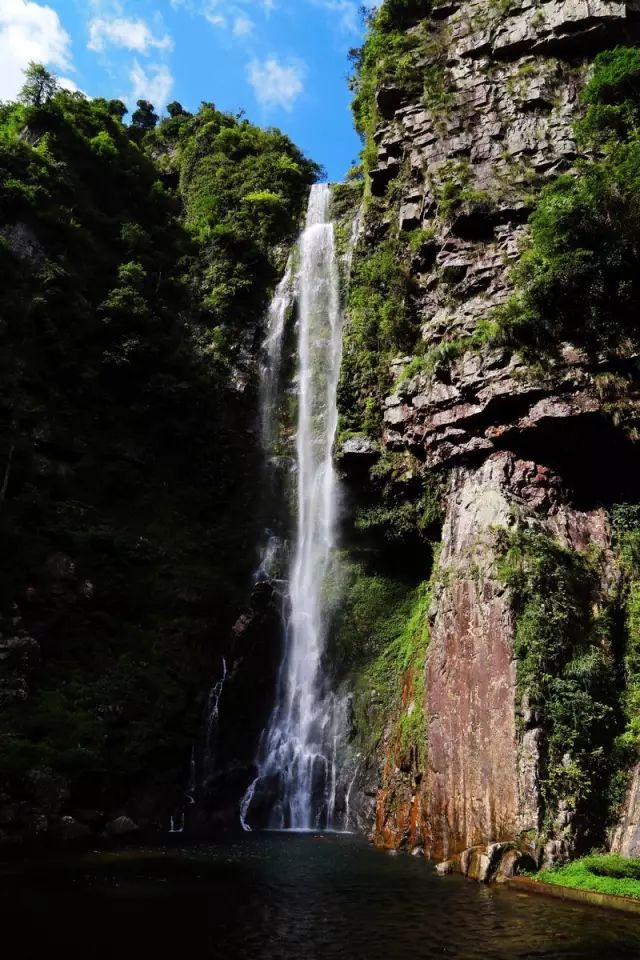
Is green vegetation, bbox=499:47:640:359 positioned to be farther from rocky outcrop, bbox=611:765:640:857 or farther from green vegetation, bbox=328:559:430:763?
rocky outcrop, bbox=611:765:640:857

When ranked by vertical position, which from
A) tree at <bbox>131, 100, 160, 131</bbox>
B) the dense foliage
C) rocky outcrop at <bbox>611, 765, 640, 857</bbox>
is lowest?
rocky outcrop at <bbox>611, 765, 640, 857</bbox>

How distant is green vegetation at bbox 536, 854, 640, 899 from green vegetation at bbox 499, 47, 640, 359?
12.2 meters

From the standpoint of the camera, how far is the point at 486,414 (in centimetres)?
1920

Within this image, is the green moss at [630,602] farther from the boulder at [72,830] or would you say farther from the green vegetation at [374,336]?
the boulder at [72,830]

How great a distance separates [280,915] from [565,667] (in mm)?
7972

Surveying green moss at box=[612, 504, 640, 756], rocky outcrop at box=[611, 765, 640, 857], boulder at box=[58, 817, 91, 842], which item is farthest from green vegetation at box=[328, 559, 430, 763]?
boulder at box=[58, 817, 91, 842]

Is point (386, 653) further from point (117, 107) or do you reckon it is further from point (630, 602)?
point (117, 107)

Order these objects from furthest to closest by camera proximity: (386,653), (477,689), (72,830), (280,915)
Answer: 1. (386,653)
2. (72,830)
3. (477,689)
4. (280,915)

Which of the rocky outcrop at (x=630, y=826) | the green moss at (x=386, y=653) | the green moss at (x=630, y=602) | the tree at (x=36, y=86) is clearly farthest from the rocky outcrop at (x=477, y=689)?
the tree at (x=36, y=86)

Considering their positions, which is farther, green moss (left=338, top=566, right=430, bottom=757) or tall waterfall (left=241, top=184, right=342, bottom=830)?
tall waterfall (left=241, top=184, right=342, bottom=830)

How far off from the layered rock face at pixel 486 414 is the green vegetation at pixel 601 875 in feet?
2.08

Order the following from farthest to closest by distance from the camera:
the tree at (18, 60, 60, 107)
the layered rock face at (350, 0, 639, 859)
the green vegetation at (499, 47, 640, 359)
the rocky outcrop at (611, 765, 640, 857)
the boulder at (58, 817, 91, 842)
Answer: the tree at (18, 60, 60, 107), the green vegetation at (499, 47, 640, 359), the boulder at (58, 817, 91, 842), the layered rock face at (350, 0, 639, 859), the rocky outcrop at (611, 765, 640, 857)

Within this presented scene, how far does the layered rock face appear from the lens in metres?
14.9

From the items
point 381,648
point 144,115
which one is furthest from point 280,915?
point 144,115
